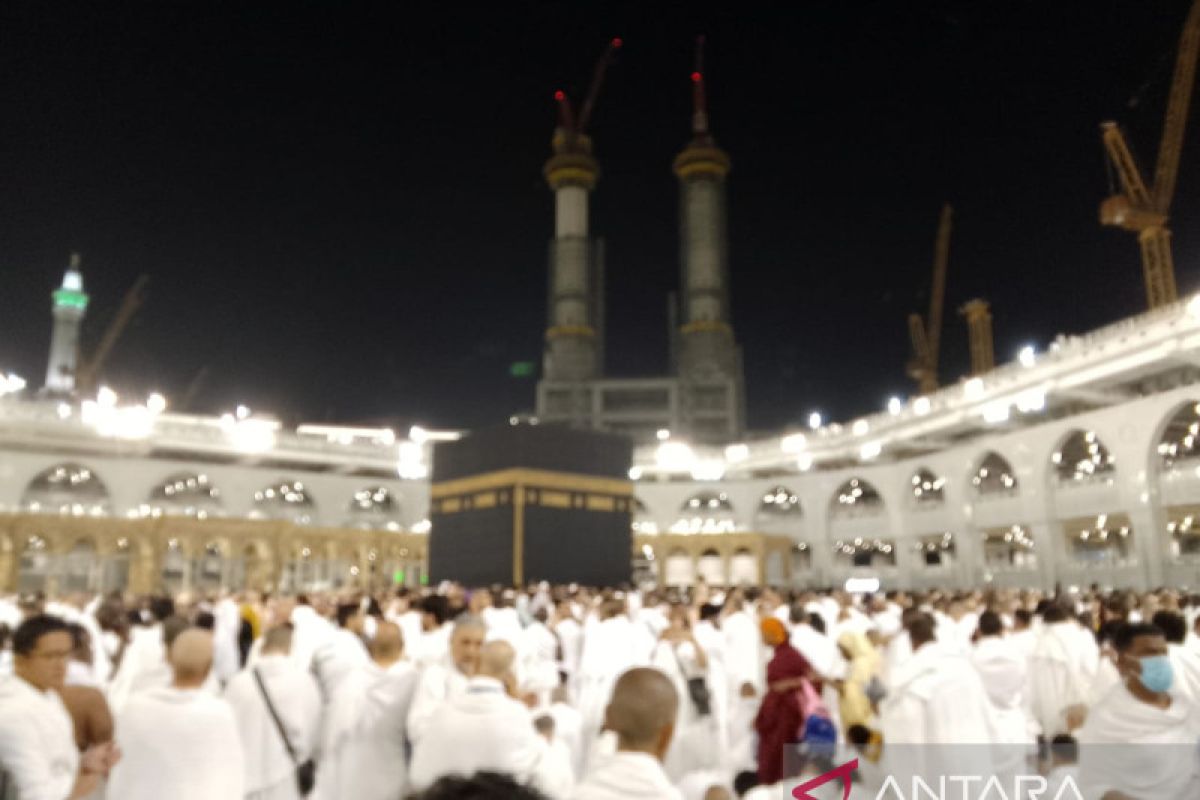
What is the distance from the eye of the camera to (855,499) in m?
45.1

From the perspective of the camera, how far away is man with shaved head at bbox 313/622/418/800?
4.38 m

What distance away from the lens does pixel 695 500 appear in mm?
44688

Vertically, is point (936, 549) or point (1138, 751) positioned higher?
point (936, 549)

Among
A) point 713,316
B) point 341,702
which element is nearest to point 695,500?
point 713,316

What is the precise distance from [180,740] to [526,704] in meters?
2.32

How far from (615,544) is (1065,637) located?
67.4 feet

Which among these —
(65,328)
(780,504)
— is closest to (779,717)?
(780,504)

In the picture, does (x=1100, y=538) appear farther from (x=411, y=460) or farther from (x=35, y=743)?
(x=35, y=743)

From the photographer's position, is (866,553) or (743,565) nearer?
(743,565)

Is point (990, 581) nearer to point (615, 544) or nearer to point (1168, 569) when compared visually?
point (1168, 569)

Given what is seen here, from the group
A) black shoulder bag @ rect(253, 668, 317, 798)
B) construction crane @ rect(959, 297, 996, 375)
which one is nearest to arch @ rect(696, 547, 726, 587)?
construction crane @ rect(959, 297, 996, 375)

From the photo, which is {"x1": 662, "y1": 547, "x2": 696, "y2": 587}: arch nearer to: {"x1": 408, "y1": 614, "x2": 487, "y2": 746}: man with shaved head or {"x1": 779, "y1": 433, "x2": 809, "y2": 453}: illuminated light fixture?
{"x1": 779, "y1": 433, "x2": 809, "y2": 453}: illuminated light fixture

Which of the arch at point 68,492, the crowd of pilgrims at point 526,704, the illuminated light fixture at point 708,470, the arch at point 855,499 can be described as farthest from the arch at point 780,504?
the crowd of pilgrims at point 526,704

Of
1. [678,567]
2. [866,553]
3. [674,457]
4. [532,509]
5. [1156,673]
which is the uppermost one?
[674,457]
